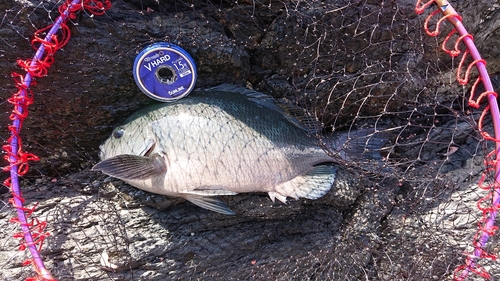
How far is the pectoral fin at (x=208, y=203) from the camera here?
6.16 feet

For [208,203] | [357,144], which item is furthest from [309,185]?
[208,203]

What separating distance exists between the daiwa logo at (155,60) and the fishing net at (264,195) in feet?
0.28

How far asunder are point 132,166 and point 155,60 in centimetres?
58

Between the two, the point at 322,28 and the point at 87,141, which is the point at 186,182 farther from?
the point at 322,28

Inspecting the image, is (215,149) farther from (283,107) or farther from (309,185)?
(309,185)

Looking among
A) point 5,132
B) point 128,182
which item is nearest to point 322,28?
point 128,182

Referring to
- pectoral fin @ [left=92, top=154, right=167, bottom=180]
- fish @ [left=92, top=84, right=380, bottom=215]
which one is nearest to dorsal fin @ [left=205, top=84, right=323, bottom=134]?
fish @ [left=92, top=84, right=380, bottom=215]

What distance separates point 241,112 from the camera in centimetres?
193

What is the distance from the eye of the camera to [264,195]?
6.72 ft

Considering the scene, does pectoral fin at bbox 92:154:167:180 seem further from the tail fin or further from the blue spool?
the tail fin

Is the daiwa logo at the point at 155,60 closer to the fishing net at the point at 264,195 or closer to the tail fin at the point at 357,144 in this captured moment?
the fishing net at the point at 264,195

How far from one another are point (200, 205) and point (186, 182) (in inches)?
6.0

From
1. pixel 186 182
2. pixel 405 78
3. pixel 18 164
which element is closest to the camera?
pixel 18 164

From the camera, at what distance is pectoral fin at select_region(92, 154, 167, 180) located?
173 centimetres
